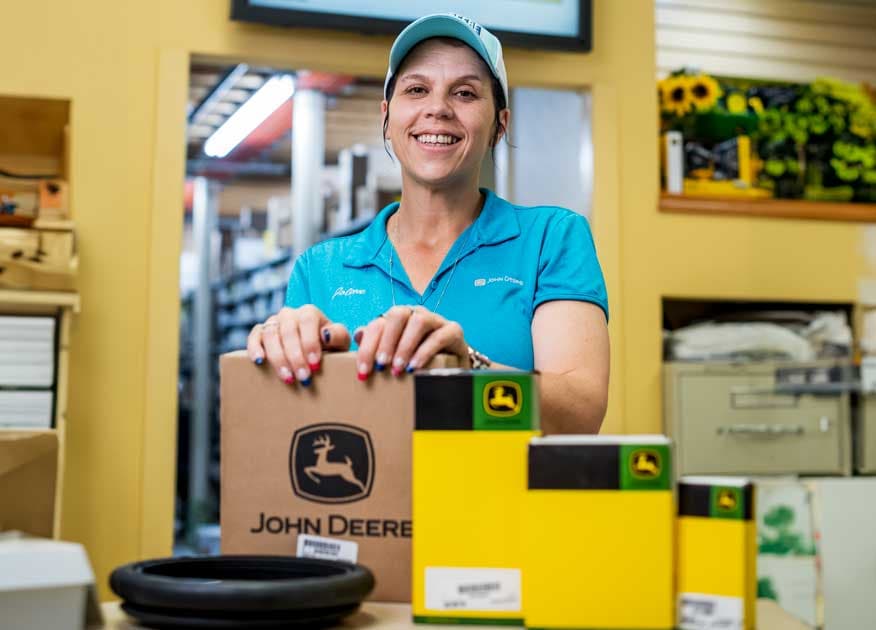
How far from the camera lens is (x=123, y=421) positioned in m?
3.36

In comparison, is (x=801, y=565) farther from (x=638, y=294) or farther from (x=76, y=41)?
(x=76, y=41)

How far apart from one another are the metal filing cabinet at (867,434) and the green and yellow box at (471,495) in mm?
3455

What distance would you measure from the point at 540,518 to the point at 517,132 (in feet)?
12.6

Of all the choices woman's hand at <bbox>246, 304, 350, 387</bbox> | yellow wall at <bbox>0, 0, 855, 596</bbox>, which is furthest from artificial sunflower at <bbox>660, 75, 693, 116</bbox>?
woman's hand at <bbox>246, 304, 350, 387</bbox>

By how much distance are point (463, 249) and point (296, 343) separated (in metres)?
0.69

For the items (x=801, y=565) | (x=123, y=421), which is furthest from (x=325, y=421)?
(x=123, y=421)

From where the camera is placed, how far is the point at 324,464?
41.3 inches

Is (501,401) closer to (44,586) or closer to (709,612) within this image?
(709,612)

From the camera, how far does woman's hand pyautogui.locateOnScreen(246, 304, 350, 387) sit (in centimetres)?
105

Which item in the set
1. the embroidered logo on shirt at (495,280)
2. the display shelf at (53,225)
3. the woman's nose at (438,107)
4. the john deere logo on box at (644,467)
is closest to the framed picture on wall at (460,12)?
the display shelf at (53,225)

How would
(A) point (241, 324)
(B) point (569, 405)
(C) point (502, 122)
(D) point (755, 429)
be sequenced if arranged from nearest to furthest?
(B) point (569, 405)
(C) point (502, 122)
(D) point (755, 429)
(A) point (241, 324)

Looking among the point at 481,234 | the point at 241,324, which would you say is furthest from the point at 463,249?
the point at 241,324

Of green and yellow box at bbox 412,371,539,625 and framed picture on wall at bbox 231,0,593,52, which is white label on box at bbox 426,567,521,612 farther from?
framed picture on wall at bbox 231,0,593,52

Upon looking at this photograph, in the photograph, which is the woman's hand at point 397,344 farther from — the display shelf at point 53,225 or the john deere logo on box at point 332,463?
the display shelf at point 53,225
